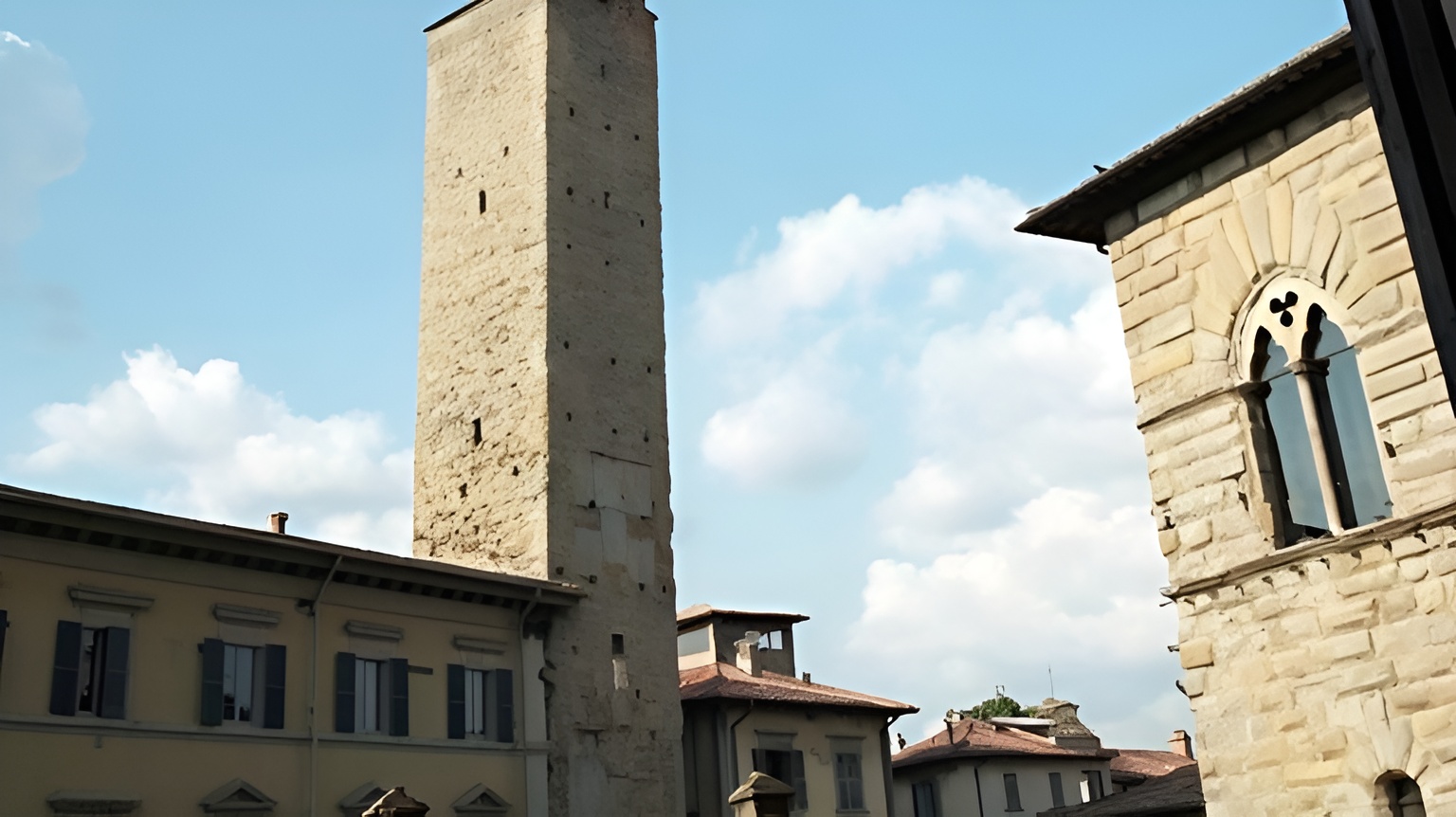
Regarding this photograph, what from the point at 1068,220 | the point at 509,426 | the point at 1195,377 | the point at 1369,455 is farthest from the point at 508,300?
the point at 1369,455

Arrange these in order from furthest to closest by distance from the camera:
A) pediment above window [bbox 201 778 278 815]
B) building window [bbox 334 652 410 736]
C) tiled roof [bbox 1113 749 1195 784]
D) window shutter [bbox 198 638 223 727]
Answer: tiled roof [bbox 1113 749 1195 784] < building window [bbox 334 652 410 736] < window shutter [bbox 198 638 223 727] < pediment above window [bbox 201 778 278 815]

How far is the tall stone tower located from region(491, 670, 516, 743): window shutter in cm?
70

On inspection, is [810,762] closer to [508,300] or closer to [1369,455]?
[508,300]

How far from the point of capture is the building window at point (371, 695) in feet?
61.1

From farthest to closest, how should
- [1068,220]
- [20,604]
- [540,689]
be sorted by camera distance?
[540,689] < [20,604] < [1068,220]

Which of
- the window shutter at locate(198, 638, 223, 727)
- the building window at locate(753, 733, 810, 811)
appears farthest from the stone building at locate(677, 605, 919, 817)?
the window shutter at locate(198, 638, 223, 727)

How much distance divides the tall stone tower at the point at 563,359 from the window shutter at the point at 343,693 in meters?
3.54

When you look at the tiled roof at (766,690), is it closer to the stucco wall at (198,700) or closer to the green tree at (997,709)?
the stucco wall at (198,700)

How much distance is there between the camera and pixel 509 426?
77.4ft

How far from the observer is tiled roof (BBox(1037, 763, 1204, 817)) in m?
16.8

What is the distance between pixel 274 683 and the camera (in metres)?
17.9

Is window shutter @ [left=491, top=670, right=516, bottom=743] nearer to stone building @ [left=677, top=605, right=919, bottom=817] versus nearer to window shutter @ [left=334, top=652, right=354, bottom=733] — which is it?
window shutter @ [left=334, top=652, right=354, bottom=733]

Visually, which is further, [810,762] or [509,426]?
[810,762]

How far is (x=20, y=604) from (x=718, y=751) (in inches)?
534
